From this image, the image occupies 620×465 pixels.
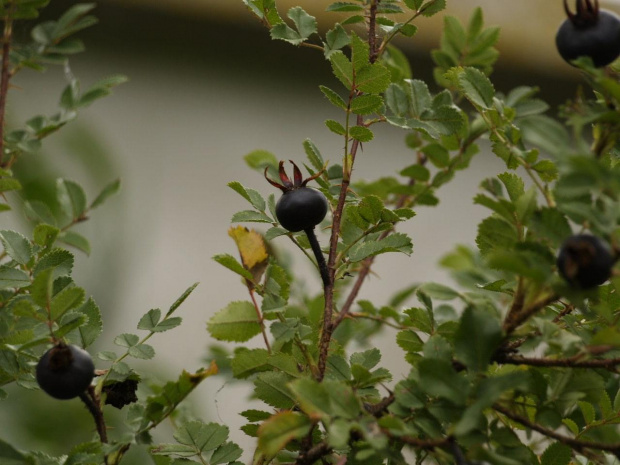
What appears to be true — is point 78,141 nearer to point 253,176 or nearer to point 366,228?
point 253,176

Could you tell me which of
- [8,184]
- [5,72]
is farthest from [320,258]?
[5,72]

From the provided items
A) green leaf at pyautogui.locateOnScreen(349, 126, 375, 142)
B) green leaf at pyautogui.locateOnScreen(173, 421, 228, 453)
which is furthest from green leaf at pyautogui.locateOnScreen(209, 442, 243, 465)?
green leaf at pyautogui.locateOnScreen(349, 126, 375, 142)

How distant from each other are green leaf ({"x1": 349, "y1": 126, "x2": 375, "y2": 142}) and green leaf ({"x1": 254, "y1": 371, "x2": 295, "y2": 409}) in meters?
0.16

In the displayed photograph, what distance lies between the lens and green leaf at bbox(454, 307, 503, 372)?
1.11 ft

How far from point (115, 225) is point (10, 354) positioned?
Result: 3.38ft

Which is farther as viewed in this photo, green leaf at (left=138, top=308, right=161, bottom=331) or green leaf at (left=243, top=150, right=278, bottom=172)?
green leaf at (left=243, top=150, right=278, bottom=172)

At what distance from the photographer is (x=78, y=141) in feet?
4.47

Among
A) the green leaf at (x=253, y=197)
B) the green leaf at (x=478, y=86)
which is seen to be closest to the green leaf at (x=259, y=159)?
the green leaf at (x=253, y=197)

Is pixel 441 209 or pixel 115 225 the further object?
pixel 441 209

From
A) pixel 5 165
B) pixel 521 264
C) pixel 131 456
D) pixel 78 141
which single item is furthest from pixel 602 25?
pixel 78 141

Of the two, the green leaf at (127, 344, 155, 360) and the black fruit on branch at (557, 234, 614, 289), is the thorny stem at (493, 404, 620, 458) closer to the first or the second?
the black fruit on branch at (557, 234, 614, 289)

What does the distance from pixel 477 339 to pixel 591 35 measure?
166mm

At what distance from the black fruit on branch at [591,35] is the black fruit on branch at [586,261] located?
109 millimetres

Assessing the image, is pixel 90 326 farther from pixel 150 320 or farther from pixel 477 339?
pixel 477 339
